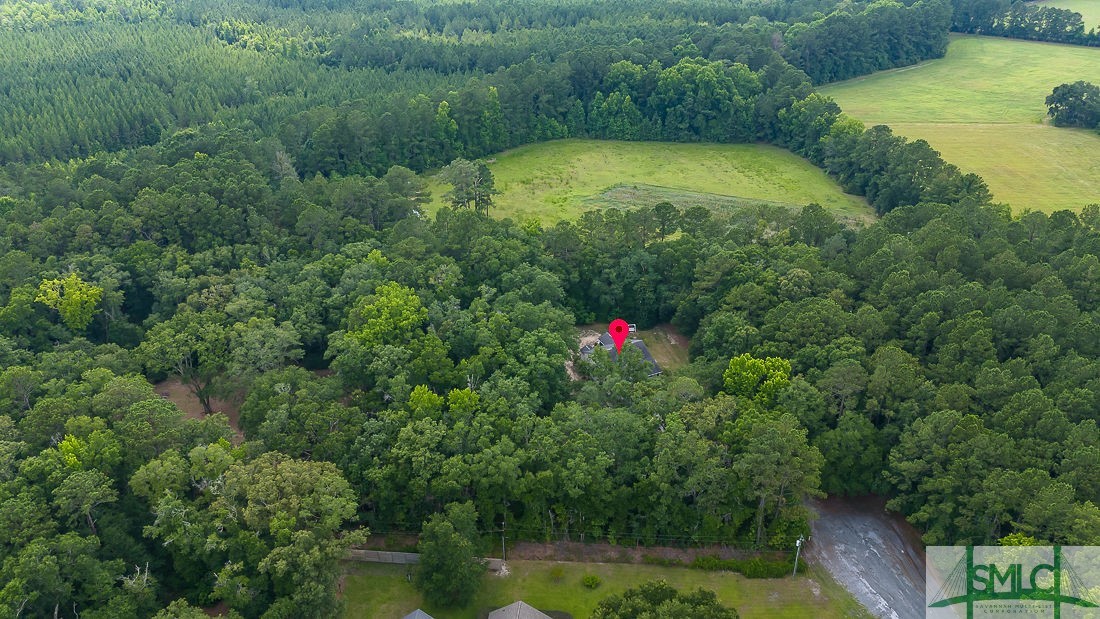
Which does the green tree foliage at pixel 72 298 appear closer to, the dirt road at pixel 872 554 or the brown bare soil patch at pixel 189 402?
the brown bare soil patch at pixel 189 402

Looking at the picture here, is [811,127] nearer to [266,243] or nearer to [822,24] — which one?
[822,24]

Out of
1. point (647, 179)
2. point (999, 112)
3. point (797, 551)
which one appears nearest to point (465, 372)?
point (797, 551)

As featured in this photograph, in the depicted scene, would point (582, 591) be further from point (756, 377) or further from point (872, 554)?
point (872, 554)

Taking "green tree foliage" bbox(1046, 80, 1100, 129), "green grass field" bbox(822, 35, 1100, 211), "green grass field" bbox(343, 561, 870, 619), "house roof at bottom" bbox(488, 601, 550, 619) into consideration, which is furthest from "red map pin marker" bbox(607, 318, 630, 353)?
"green tree foliage" bbox(1046, 80, 1100, 129)

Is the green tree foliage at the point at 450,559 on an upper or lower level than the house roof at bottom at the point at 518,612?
upper

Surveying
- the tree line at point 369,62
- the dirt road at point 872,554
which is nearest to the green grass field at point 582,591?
the dirt road at point 872,554

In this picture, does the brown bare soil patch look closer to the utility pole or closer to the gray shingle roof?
the gray shingle roof
